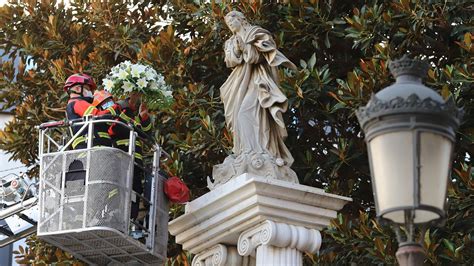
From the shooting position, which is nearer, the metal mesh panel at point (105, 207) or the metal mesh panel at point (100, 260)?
the metal mesh panel at point (105, 207)

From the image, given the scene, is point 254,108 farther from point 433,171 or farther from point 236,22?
point 433,171

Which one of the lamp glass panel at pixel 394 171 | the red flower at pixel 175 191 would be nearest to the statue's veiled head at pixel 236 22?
the red flower at pixel 175 191

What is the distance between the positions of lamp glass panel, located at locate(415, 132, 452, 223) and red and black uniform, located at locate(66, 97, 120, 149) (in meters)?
6.05

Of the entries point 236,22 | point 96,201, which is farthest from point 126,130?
point 236,22

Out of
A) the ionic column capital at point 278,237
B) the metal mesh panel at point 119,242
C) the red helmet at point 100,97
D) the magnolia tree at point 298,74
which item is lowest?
the ionic column capital at point 278,237

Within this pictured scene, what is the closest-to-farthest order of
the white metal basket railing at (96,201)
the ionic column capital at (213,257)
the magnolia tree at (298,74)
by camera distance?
the ionic column capital at (213,257) < the white metal basket railing at (96,201) < the magnolia tree at (298,74)

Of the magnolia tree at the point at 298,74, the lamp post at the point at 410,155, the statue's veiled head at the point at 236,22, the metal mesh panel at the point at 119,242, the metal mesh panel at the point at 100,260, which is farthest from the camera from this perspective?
the magnolia tree at the point at 298,74

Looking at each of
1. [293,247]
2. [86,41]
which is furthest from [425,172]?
[86,41]

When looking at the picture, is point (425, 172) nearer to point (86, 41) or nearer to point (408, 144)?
point (408, 144)

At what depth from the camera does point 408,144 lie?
776cm

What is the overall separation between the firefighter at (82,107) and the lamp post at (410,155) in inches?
229

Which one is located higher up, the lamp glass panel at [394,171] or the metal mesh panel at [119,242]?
the metal mesh panel at [119,242]

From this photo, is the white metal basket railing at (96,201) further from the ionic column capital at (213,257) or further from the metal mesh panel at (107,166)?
the ionic column capital at (213,257)

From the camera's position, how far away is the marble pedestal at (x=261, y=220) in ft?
40.8
